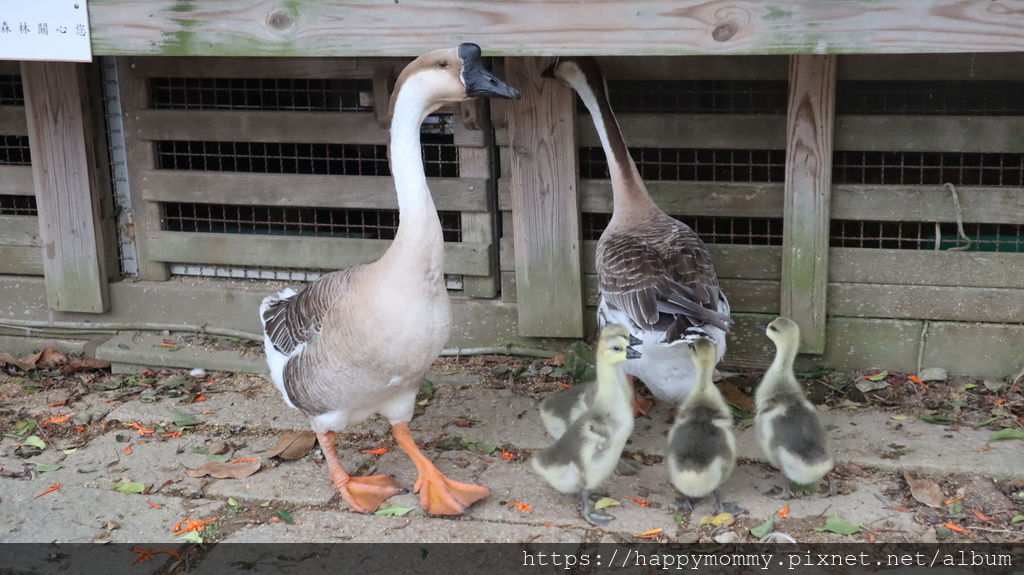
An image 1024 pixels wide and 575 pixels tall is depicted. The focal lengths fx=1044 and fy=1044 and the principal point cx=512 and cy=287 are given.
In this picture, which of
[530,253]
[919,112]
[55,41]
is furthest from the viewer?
[530,253]

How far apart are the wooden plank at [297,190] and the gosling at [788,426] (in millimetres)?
2032

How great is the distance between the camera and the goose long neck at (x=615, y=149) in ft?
16.9

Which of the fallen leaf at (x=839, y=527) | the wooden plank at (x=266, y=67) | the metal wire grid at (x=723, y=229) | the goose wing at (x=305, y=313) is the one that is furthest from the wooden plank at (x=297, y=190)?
the fallen leaf at (x=839, y=527)

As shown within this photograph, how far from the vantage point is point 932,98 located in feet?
17.3

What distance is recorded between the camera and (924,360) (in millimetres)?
5395

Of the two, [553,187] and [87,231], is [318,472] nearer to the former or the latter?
[553,187]

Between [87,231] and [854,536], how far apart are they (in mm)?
4573

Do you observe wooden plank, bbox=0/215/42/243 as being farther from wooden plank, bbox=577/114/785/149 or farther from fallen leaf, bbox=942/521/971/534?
fallen leaf, bbox=942/521/971/534

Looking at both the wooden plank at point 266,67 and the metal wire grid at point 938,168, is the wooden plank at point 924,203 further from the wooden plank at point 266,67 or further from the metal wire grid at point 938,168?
the wooden plank at point 266,67

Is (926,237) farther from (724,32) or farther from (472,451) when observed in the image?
(472,451)

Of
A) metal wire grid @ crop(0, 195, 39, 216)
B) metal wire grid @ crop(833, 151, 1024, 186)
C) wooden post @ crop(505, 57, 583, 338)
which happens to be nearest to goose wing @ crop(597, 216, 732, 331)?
wooden post @ crop(505, 57, 583, 338)

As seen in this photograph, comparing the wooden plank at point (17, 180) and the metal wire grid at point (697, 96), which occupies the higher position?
the metal wire grid at point (697, 96)

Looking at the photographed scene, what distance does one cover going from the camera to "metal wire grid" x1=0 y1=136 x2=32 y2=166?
21.2 feet

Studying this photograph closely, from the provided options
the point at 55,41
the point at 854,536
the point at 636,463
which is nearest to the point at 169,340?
the point at 55,41
